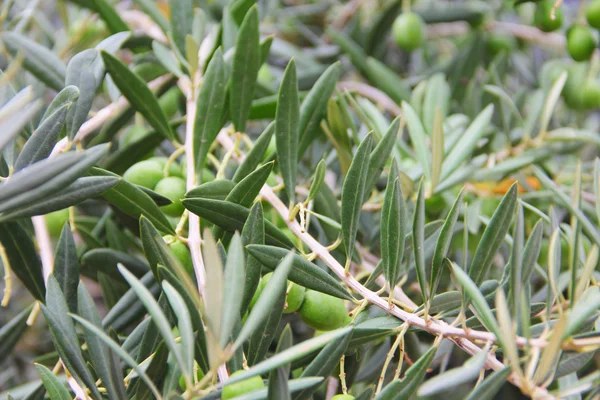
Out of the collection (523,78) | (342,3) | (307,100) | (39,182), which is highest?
(39,182)

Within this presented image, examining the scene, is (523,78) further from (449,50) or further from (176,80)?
(176,80)

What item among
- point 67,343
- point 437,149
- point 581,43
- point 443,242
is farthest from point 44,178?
point 581,43

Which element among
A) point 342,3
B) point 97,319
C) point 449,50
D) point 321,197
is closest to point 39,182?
point 97,319

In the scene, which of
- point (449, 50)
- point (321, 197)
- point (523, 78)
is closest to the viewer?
point (321, 197)

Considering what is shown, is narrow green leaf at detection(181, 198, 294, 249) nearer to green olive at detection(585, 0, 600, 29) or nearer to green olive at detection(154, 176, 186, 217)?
green olive at detection(154, 176, 186, 217)

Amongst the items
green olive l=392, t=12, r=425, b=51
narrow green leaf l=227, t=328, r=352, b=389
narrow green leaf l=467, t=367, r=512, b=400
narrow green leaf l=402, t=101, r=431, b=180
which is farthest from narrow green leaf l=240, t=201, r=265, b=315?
green olive l=392, t=12, r=425, b=51

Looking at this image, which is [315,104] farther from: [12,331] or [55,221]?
[12,331]
